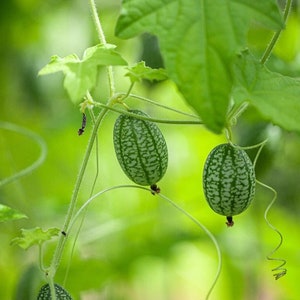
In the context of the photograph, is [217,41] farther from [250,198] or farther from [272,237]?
[272,237]

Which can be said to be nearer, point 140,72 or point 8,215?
point 140,72

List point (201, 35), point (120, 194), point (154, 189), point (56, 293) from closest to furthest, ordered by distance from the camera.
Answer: point (201, 35), point (56, 293), point (154, 189), point (120, 194)

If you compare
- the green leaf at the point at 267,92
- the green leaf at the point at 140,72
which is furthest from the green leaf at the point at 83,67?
the green leaf at the point at 267,92

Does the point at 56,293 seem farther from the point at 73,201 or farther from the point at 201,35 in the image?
the point at 201,35

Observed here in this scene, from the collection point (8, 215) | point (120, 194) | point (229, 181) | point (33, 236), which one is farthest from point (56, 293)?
point (120, 194)

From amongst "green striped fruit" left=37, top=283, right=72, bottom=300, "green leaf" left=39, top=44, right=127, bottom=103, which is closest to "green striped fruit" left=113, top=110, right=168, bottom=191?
"green leaf" left=39, top=44, right=127, bottom=103
